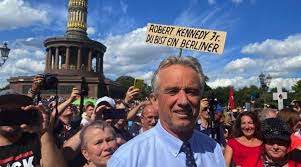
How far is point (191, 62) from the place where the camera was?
2857 millimetres

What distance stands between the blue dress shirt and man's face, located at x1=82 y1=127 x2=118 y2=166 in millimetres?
1539

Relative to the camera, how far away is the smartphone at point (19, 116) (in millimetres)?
3689

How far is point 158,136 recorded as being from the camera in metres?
2.70

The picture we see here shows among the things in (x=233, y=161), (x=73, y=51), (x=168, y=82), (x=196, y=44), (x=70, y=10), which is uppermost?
(x=70, y=10)

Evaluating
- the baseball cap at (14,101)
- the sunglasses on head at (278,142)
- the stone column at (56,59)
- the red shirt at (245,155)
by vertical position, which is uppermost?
the stone column at (56,59)

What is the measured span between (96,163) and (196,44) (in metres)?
4.85

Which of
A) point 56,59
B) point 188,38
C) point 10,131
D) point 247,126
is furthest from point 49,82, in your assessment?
point 56,59

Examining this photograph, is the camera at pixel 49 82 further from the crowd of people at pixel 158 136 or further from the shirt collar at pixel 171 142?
the shirt collar at pixel 171 142

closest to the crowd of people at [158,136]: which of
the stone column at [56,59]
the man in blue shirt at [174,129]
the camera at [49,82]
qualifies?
the man in blue shirt at [174,129]

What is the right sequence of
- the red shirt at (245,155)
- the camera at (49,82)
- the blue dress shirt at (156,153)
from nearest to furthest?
the blue dress shirt at (156,153)
the camera at (49,82)
the red shirt at (245,155)

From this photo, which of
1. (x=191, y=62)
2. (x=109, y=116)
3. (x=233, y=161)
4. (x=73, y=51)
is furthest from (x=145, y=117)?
(x=73, y=51)

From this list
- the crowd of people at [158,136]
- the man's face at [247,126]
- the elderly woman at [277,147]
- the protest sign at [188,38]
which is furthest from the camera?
the protest sign at [188,38]

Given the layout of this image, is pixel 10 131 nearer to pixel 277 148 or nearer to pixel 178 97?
pixel 178 97

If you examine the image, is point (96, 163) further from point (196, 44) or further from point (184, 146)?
point (196, 44)
